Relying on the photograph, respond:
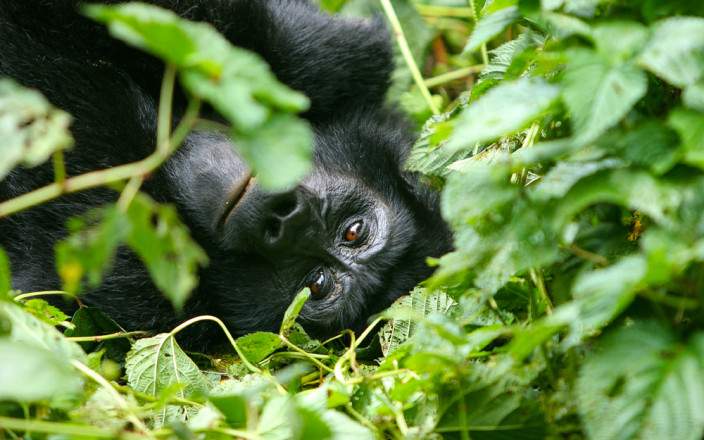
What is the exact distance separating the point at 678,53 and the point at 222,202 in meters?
1.77

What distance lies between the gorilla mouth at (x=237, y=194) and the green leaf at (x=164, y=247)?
1493mm

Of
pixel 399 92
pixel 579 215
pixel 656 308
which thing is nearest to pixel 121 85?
pixel 399 92

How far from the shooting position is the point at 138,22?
1319mm

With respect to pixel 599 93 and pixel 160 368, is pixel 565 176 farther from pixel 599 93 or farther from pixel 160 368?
pixel 160 368

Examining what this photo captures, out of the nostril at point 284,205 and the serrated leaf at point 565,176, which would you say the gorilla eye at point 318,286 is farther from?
the serrated leaf at point 565,176

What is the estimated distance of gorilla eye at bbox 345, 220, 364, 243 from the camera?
3.11m

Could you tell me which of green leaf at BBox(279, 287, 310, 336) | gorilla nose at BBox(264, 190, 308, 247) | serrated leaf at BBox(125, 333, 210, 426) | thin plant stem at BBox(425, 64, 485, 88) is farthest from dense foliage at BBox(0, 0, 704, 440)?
thin plant stem at BBox(425, 64, 485, 88)

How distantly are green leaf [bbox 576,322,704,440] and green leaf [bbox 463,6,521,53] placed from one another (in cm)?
74

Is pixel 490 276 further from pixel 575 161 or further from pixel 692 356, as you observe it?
pixel 692 356

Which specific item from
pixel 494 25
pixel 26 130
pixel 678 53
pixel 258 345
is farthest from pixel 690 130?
pixel 258 345

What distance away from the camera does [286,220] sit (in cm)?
293

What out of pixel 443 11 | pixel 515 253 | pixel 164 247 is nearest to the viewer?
pixel 164 247

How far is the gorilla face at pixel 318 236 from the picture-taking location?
2951 millimetres

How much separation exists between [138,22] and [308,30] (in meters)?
2.10
